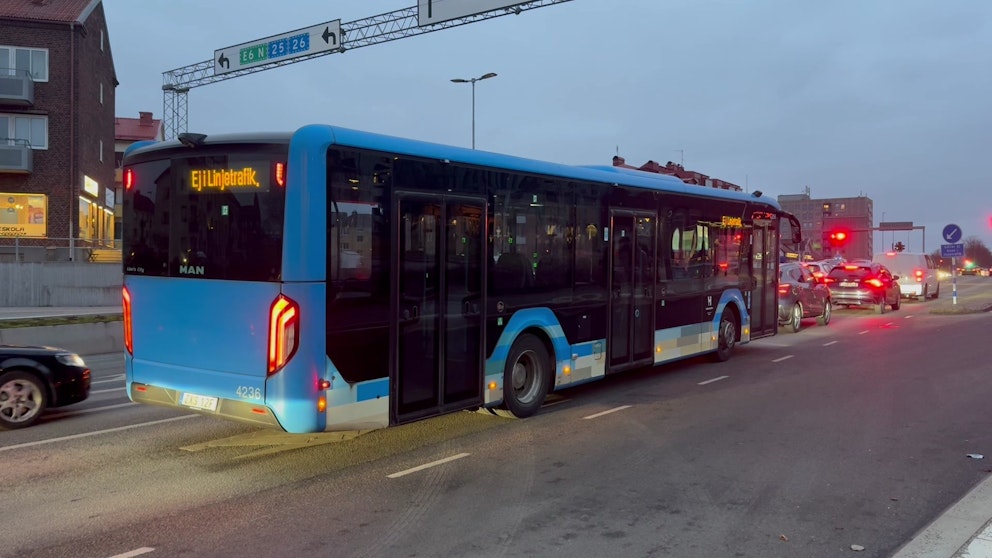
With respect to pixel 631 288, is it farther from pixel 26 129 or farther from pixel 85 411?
pixel 26 129

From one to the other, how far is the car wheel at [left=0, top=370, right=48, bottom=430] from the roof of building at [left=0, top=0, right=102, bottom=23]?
3073cm

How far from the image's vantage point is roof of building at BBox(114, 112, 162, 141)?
2392 inches

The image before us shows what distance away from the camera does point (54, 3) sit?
34219 millimetres

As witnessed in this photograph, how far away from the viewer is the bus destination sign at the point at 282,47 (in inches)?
987

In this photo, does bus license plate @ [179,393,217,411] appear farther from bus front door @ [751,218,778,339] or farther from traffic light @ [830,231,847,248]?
traffic light @ [830,231,847,248]

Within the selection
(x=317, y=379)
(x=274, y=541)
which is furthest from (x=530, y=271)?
(x=274, y=541)

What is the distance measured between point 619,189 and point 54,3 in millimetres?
34561

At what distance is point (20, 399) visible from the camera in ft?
26.8

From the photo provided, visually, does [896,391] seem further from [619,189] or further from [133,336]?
[133,336]

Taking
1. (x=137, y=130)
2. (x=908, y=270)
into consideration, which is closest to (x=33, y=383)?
(x=908, y=270)

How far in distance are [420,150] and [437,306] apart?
152 centimetres

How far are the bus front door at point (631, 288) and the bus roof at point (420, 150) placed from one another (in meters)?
0.55

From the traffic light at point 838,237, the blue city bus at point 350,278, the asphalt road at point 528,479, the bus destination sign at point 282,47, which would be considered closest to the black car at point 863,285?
the traffic light at point 838,237

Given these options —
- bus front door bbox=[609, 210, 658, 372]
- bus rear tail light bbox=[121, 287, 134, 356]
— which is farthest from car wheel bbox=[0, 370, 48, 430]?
bus front door bbox=[609, 210, 658, 372]
